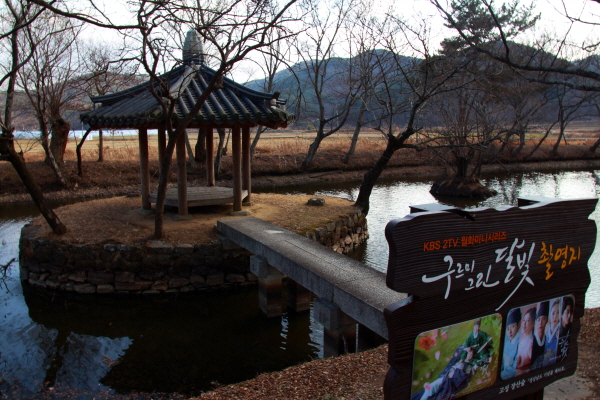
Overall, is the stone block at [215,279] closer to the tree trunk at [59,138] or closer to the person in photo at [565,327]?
the person in photo at [565,327]

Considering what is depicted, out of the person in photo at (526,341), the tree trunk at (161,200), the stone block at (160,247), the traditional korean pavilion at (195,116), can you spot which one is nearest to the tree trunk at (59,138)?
the traditional korean pavilion at (195,116)

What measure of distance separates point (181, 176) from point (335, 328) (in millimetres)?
5838

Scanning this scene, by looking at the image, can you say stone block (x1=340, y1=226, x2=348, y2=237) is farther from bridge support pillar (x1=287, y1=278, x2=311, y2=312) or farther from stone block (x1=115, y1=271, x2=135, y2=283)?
stone block (x1=115, y1=271, x2=135, y2=283)

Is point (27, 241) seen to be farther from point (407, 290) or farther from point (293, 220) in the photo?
point (407, 290)

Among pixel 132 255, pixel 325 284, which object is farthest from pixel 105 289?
pixel 325 284

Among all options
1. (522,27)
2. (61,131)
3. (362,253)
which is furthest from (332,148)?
(362,253)

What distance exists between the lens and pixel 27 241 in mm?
8797

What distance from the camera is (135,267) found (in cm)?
828

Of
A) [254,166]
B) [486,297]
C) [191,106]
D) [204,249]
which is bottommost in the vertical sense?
[204,249]

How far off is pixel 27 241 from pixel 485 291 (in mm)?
8799

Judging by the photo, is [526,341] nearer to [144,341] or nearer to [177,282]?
[144,341]

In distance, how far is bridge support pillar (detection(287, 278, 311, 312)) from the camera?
7453 millimetres

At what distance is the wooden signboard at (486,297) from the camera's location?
239cm

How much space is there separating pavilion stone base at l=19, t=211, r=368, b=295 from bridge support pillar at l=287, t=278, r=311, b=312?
1366 millimetres
